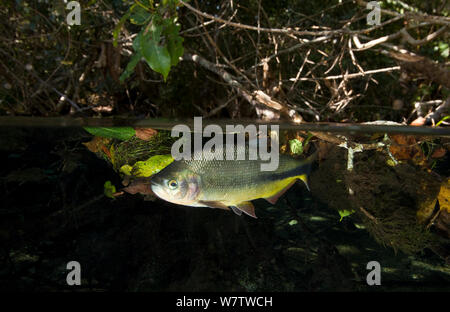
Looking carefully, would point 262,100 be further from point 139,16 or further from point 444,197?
point 444,197

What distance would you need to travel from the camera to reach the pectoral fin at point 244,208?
0.81m

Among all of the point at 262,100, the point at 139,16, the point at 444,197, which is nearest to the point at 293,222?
the point at 444,197

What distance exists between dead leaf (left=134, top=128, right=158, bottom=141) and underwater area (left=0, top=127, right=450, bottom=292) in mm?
116

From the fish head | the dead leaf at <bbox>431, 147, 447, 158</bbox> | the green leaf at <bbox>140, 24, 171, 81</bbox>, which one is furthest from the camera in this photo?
the green leaf at <bbox>140, 24, 171, 81</bbox>

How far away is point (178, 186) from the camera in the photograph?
2.57ft

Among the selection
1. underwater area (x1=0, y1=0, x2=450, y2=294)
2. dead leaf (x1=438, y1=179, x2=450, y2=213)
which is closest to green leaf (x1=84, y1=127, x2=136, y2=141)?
underwater area (x1=0, y1=0, x2=450, y2=294)

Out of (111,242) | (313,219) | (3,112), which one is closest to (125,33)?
(3,112)

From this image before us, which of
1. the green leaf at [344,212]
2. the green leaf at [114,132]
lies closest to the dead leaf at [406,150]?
Result: the green leaf at [344,212]

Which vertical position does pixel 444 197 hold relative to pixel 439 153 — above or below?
below

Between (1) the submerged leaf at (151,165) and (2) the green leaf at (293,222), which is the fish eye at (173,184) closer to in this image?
(1) the submerged leaf at (151,165)

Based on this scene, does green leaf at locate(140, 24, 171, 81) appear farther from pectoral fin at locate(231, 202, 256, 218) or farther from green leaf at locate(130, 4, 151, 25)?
pectoral fin at locate(231, 202, 256, 218)

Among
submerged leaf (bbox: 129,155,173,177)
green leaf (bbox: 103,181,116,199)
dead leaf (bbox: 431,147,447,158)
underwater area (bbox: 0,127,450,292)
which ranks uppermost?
dead leaf (bbox: 431,147,447,158)

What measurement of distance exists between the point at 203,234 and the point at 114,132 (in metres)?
0.36

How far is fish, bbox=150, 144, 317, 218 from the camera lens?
785 mm
